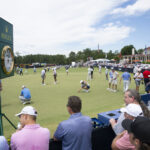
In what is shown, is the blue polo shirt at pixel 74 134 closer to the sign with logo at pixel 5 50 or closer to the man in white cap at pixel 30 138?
the man in white cap at pixel 30 138

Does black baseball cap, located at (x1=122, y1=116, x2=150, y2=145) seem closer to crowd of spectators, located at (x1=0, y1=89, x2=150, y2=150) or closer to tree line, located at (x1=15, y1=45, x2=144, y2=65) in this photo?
crowd of spectators, located at (x1=0, y1=89, x2=150, y2=150)

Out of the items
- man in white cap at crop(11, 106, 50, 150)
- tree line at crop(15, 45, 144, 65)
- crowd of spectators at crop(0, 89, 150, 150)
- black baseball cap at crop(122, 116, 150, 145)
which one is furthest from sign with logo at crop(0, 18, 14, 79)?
tree line at crop(15, 45, 144, 65)

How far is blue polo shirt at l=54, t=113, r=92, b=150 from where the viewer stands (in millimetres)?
2512

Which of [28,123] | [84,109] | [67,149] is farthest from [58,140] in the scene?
[84,109]

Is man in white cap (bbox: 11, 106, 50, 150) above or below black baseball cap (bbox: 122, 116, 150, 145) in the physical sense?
below

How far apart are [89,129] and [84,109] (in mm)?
5221

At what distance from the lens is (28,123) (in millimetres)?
2445

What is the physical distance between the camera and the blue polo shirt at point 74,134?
2512mm

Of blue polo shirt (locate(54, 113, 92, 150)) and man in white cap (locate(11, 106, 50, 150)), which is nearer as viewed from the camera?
man in white cap (locate(11, 106, 50, 150))

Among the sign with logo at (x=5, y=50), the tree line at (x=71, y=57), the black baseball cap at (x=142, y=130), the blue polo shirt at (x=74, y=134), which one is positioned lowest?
the blue polo shirt at (x=74, y=134)

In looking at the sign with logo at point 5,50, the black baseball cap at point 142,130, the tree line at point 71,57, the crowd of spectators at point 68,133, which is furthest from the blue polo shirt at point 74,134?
the tree line at point 71,57

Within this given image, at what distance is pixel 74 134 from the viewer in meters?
2.51

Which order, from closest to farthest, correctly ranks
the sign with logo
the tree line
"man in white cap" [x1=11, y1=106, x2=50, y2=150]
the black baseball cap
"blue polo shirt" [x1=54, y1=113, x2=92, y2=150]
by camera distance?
the black baseball cap, "man in white cap" [x1=11, y1=106, x2=50, y2=150], "blue polo shirt" [x1=54, y1=113, x2=92, y2=150], the sign with logo, the tree line

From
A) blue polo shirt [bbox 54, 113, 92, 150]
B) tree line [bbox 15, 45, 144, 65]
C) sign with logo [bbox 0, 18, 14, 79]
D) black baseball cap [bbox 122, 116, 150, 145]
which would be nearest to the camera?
black baseball cap [bbox 122, 116, 150, 145]
